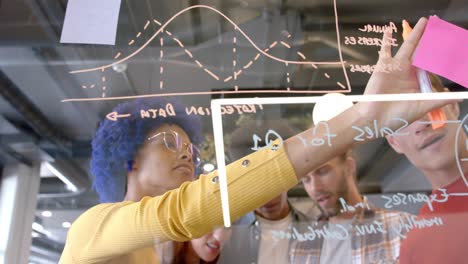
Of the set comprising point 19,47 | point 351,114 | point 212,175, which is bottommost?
point 212,175

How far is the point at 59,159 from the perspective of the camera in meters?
0.82

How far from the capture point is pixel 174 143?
0.81 m

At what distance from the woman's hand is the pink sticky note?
0.05ft

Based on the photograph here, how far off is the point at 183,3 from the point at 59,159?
0.37 metres

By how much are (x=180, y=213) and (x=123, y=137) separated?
19 centimetres

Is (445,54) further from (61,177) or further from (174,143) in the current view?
(61,177)

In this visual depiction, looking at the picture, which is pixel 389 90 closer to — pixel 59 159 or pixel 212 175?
pixel 212 175

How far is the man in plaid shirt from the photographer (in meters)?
0.74

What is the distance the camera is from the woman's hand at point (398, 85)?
0.76 metres

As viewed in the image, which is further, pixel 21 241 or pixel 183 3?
pixel 183 3

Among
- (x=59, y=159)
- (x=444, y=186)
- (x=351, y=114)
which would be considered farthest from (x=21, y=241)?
(x=444, y=186)

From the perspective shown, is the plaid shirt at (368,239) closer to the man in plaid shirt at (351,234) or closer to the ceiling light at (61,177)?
the man in plaid shirt at (351,234)

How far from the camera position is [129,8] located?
35.3 inches

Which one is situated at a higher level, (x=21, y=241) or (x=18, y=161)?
(x=18, y=161)
